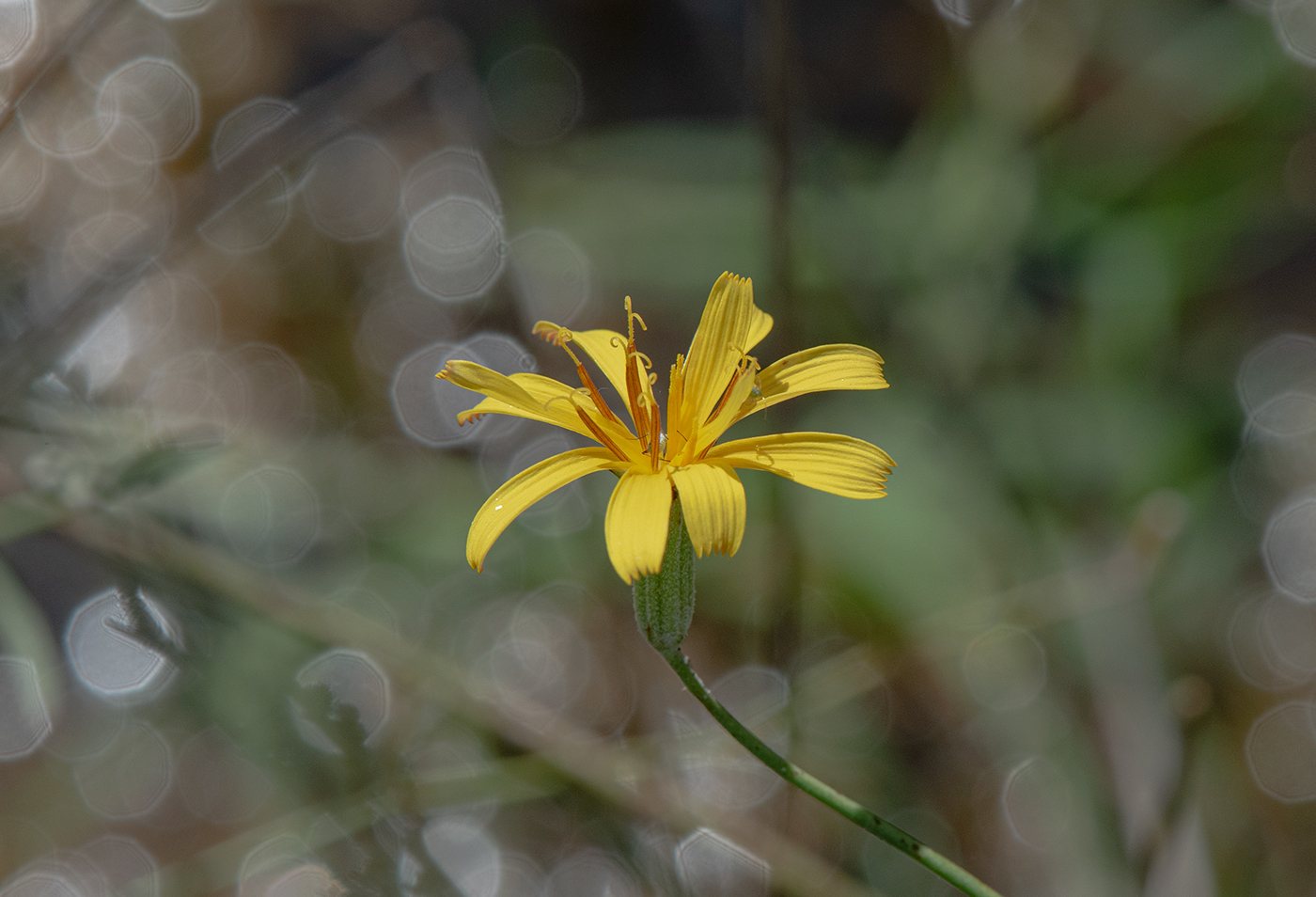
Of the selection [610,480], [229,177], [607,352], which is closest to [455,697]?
[610,480]

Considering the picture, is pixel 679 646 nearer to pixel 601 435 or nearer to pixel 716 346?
pixel 601 435

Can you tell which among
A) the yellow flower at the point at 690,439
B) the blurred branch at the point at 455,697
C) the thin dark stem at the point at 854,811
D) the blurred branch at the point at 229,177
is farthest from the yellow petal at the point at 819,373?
the blurred branch at the point at 229,177

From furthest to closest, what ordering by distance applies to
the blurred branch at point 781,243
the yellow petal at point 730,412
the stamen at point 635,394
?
the blurred branch at point 781,243 → the stamen at point 635,394 → the yellow petal at point 730,412

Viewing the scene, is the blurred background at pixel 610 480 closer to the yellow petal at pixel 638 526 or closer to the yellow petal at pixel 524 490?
the yellow petal at pixel 524 490

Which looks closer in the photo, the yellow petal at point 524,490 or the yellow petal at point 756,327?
the yellow petal at point 524,490

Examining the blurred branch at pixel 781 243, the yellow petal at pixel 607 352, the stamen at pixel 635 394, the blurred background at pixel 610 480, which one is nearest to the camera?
the stamen at pixel 635 394
